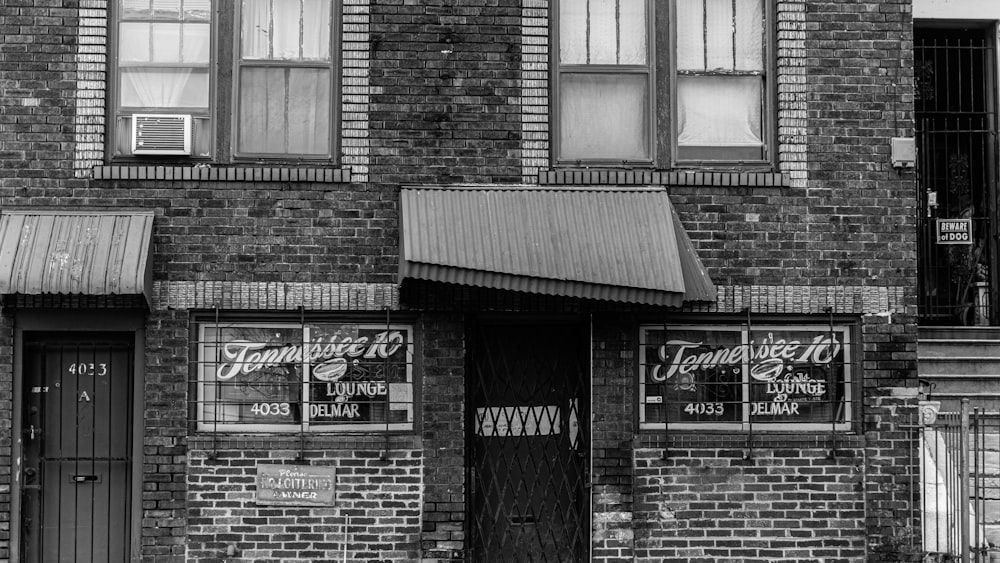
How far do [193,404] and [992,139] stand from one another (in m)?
8.52

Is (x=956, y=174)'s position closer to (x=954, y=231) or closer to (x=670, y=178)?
(x=954, y=231)

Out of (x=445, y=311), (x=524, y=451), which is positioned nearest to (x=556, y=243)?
(x=445, y=311)

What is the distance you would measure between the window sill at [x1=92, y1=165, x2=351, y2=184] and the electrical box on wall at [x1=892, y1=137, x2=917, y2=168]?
4178 millimetres

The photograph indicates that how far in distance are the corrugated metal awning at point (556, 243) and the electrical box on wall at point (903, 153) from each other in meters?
1.75

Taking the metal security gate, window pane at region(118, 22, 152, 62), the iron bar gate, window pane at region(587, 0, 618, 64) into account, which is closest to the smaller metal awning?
window pane at region(118, 22, 152, 62)

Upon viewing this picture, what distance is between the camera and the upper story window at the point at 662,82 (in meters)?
8.34

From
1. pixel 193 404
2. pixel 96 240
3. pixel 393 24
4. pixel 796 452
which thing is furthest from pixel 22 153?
pixel 796 452

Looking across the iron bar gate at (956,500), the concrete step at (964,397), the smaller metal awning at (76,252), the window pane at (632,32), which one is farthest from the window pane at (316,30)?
the concrete step at (964,397)

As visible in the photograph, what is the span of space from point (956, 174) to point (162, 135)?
8.14 metres

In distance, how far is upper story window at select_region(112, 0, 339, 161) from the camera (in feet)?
26.8

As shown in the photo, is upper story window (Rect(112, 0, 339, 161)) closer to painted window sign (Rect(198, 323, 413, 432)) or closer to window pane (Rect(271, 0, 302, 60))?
→ window pane (Rect(271, 0, 302, 60))

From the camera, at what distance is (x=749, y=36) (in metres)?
8.47

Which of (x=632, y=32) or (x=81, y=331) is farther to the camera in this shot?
(x=632, y=32)

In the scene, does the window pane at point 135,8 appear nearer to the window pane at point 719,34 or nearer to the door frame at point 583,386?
the door frame at point 583,386
